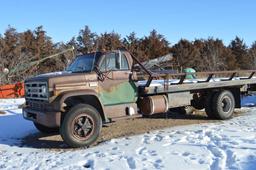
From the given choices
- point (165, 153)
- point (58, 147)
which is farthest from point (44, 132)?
point (165, 153)

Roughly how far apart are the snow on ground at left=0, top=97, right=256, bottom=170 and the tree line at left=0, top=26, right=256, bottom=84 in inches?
698

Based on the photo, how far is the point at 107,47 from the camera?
105 feet

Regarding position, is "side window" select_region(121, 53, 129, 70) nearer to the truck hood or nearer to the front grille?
the truck hood

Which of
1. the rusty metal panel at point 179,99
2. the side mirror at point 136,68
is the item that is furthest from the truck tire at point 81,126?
the rusty metal panel at point 179,99

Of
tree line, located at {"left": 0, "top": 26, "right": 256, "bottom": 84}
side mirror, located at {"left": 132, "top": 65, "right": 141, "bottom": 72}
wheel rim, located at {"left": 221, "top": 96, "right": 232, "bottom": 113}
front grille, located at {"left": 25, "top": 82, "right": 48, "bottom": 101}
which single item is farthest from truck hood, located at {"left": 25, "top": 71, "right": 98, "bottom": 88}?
tree line, located at {"left": 0, "top": 26, "right": 256, "bottom": 84}

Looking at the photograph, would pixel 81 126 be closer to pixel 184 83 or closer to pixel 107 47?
pixel 184 83

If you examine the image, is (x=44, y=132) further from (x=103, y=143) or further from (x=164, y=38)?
(x=164, y=38)

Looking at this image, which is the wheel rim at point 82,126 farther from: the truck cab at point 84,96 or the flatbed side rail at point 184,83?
the flatbed side rail at point 184,83

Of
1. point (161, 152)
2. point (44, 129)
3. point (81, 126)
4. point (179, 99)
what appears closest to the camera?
point (161, 152)

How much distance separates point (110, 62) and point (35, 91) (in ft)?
6.38

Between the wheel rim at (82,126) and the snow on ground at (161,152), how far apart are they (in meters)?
0.51

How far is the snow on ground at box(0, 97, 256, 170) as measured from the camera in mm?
8008

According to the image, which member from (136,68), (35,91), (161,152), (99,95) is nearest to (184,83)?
(136,68)

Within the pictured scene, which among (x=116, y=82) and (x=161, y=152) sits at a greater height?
(x=116, y=82)
